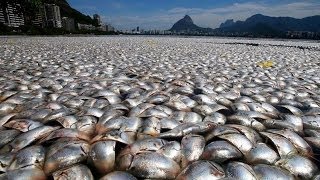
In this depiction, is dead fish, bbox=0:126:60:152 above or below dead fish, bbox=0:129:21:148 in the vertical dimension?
above

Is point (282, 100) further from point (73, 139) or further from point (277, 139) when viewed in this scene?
point (73, 139)

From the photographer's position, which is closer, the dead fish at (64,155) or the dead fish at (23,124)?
the dead fish at (64,155)

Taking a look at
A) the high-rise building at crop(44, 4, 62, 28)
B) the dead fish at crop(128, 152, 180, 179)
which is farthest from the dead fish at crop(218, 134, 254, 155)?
the high-rise building at crop(44, 4, 62, 28)

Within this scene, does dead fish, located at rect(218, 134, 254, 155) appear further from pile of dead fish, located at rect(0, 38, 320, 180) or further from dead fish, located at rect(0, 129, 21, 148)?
dead fish, located at rect(0, 129, 21, 148)

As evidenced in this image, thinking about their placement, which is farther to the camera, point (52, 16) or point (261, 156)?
point (52, 16)

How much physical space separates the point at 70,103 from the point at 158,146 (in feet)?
5.57

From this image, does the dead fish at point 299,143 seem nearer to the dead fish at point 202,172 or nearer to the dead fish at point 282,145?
the dead fish at point 282,145

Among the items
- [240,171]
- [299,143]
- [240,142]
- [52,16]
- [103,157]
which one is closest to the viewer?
[240,171]

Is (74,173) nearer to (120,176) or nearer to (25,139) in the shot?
(120,176)

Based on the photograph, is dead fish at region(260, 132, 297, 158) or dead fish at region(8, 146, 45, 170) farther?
dead fish at region(260, 132, 297, 158)

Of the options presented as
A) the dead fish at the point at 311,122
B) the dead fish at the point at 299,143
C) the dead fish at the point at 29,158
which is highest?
the dead fish at the point at 29,158

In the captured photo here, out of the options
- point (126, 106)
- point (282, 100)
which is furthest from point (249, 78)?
point (126, 106)

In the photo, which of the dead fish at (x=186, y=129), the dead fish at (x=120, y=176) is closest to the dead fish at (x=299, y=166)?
the dead fish at (x=186, y=129)

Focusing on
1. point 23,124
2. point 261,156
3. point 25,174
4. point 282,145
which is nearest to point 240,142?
point 261,156
